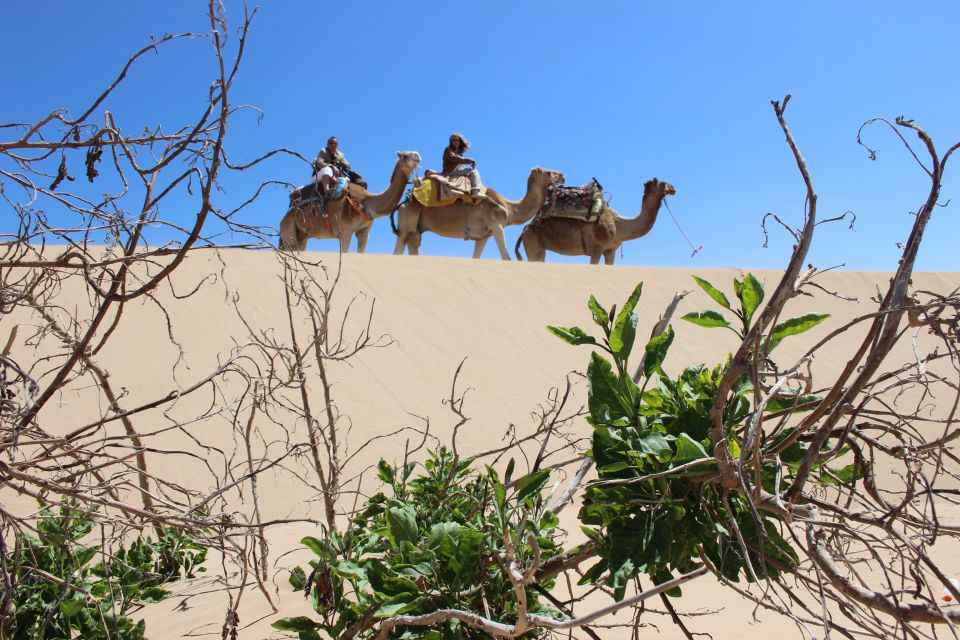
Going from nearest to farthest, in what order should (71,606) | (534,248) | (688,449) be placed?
(688,449)
(71,606)
(534,248)

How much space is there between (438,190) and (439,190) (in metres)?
0.02

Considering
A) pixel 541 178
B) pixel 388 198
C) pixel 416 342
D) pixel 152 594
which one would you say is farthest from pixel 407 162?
pixel 152 594

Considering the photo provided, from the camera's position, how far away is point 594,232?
61.3 feet

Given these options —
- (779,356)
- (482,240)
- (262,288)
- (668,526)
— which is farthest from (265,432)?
(482,240)

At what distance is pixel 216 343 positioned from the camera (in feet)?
30.9

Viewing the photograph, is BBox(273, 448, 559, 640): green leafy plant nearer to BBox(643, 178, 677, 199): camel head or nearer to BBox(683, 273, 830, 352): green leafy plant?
BBox(683, 273, 830, 352): green leafy plant

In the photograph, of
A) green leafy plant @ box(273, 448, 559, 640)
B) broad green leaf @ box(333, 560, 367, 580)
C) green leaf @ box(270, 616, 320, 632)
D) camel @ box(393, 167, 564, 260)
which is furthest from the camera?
camel @ box(393, 167, 564, 260)

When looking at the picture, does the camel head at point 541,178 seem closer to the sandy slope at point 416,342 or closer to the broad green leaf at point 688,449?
the sandy slope at point 416,342

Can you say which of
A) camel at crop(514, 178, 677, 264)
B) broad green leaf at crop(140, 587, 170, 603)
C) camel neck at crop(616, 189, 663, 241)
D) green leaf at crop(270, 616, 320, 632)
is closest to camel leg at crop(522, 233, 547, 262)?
camel at crop(514, 178, 677, 264)

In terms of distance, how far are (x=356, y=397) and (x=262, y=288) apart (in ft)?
8.31

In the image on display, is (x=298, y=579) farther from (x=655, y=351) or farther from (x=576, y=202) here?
(x=576, y=202)

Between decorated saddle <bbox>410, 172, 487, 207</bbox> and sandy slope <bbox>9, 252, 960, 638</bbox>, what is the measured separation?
3852mm

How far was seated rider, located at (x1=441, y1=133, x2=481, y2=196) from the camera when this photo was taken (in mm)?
17672

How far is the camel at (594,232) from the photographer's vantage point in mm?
18672
